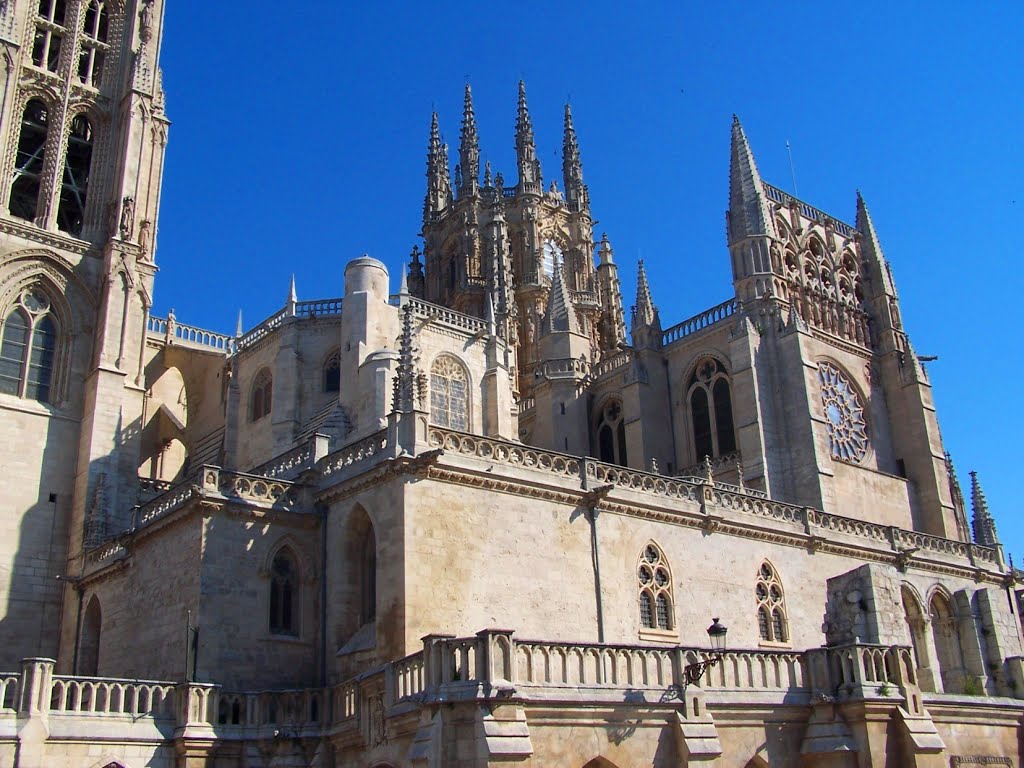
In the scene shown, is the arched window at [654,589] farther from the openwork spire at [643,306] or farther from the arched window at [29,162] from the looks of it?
the arched window at [29,162]

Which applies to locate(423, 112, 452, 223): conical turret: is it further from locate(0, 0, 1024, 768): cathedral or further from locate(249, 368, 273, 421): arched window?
locate(249, 368, 273, 421): arched window

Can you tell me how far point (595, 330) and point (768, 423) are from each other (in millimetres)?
24961

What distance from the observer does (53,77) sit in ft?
119

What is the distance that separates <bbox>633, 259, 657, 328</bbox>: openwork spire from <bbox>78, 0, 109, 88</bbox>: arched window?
839 inches

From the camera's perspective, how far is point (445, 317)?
4059cm

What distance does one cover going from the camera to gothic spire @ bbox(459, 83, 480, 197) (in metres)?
65.9

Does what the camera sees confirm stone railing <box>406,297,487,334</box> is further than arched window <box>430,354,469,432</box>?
Yes

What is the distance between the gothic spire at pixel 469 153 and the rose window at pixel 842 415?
30.6m

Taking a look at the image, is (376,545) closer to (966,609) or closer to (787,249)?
Result: (966,609)

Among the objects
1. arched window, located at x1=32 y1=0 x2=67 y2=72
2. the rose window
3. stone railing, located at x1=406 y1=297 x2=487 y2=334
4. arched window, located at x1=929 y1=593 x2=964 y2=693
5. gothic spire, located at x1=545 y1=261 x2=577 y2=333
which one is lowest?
arched window, located at x1=929 y1=593 x2=964 y2=693

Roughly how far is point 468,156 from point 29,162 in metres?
35.5

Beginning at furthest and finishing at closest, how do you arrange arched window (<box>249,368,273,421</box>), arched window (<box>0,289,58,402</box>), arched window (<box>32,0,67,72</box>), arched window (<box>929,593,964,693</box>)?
arched window (<box>249,368,273,421</box>) < arched window (<box>32,0,67,72</box>) < arched window (<box>0,289,58,402</box>) < arched window (<box>929,593,964,693</box>)

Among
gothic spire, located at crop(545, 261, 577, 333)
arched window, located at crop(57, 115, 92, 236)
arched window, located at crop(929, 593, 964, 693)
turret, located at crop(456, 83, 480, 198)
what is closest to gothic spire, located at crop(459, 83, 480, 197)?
turret, located at crop(456, 83, 480, 198)

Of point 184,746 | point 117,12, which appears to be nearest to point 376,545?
point 184,746
